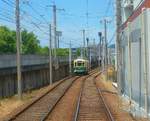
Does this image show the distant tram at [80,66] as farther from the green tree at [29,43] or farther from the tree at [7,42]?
the green tree at [29,43]

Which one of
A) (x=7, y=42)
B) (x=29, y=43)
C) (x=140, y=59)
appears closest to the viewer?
(x=140, y=59)

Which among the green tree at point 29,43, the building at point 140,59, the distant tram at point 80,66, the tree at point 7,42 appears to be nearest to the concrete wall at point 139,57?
the building at point 140,59

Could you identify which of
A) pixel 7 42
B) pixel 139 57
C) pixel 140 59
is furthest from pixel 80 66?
pixel 140 59

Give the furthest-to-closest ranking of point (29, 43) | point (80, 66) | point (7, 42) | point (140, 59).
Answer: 1. point (29, 43)
2. point (7, 42)
3. point (80, 66)
4. point (140, 59)

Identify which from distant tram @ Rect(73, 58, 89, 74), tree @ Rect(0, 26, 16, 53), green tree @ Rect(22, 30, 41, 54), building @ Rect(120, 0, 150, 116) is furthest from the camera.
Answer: green tree @ Rect(22, 30, 41, 54)

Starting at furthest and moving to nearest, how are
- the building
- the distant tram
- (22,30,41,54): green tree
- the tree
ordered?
(22,30,41,54): green tree < the tree < the distant tram < the building

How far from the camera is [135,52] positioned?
24.4 metres

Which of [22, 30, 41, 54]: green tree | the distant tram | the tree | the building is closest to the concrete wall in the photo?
the building

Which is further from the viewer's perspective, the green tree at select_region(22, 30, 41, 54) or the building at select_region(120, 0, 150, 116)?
the green tree at select_region(22, 30, 41, 54)

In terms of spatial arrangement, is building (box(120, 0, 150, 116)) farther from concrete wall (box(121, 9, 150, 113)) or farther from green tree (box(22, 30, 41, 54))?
green tree (box(22, 30, 41, 54))

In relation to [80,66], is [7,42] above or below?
above

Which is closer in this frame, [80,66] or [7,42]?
[80,66]

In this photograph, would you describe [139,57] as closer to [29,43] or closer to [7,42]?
[7,42]

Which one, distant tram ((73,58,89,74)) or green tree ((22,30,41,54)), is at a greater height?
green tree ((22,30,41,54))
